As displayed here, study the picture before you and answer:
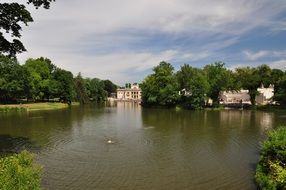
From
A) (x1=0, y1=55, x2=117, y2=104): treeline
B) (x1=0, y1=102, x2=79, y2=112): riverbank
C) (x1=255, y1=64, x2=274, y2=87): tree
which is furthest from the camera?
(x1=255, y1=64, x2=274, y2=87): tree

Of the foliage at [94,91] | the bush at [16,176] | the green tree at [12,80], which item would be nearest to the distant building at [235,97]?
the green tree at [12,80]

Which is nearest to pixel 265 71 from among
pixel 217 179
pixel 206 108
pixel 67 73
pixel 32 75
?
pixel 206 108

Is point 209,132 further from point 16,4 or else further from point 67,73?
point 67,73

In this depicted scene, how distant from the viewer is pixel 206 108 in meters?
98.9

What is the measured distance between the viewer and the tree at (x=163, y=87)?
102750 mm

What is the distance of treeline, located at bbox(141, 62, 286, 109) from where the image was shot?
97938 mm

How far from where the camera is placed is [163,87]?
107938mm

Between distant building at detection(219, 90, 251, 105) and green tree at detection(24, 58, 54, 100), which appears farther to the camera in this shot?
distant building at detection(219, 90, 251, 105)

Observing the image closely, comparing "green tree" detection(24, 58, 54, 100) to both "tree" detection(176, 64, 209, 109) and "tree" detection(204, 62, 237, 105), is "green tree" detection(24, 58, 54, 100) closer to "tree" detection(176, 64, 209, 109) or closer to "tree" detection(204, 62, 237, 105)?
"tree" detection(176, 64, 209, 109)

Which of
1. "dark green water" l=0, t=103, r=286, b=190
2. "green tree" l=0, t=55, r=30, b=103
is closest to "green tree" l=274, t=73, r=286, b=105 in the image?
"dark green water" l=0, t=103, r=286, b=190

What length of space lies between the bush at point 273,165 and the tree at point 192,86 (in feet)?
238

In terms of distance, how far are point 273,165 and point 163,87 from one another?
287 ft

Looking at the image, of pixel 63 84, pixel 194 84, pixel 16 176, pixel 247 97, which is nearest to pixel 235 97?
pixel 247 97

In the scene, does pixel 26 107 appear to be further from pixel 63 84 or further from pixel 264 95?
pixel 264 95
